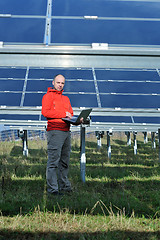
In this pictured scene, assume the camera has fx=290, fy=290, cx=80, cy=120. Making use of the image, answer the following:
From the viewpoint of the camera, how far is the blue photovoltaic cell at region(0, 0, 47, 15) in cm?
519

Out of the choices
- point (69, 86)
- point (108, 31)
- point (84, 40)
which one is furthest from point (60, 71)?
point (84, 40)

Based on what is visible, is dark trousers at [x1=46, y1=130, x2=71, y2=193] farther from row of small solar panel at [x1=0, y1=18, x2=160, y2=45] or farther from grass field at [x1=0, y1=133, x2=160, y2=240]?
row of small solar panel at [x1=0, y1=18, x2=160, y2=45]

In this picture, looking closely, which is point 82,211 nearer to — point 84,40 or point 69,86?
point 84,40

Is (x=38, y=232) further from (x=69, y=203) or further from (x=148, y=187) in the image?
(x=148, y=187)

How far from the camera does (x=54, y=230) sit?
306cm

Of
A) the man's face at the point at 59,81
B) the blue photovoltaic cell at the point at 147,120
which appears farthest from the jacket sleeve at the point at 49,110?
the blue photovoltaic cell at the point at 147,120

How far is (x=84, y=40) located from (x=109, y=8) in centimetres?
124

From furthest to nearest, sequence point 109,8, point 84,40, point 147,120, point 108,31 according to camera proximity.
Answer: point 147,120 < point 109,8 < point 108,31 < point 84,40

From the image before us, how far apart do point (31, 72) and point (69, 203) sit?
3900 mm

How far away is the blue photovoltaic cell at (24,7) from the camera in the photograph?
5.19m

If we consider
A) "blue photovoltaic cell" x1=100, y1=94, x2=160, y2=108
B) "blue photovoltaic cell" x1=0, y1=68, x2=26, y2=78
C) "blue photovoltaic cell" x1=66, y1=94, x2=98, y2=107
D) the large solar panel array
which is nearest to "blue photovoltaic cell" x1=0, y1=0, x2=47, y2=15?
the large solar panel array

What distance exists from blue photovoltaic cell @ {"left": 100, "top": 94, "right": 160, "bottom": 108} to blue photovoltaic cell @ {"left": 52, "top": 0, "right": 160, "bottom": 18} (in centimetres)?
189

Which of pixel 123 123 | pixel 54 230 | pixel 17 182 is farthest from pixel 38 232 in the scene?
pixel 123 123

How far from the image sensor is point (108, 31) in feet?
16.2
